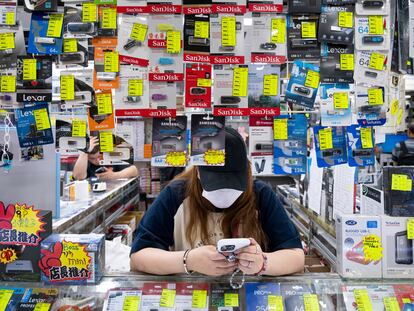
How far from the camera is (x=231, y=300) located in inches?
59.3

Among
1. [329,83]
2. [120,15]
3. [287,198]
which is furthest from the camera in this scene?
[287,198]

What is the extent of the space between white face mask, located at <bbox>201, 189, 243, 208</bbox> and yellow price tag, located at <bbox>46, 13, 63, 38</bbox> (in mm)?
919

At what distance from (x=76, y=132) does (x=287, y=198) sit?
2.33 metres

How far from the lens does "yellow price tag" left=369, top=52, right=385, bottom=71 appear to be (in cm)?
177

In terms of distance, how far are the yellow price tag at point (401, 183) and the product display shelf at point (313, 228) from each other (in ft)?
1.87

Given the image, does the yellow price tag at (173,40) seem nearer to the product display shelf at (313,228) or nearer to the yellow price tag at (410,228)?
the yellow price tag at (410,228)

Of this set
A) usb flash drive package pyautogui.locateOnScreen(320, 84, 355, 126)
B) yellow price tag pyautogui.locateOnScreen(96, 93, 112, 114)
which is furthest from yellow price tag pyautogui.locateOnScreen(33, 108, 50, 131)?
usb flash drive package pyautogui.locateOnScreen(320, 84, 355, 126)

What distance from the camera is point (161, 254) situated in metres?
1.61

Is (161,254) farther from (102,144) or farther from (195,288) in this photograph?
(102,144)

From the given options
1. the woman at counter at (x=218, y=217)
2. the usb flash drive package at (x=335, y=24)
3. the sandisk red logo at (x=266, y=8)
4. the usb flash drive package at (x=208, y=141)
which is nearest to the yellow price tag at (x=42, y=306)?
the woman at counter at (x=218, y=217)

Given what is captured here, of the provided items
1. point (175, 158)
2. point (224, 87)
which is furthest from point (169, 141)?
point (224, 87)

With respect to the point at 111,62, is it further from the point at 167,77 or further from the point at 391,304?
the point at 391,304

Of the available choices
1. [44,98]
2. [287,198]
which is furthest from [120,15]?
[287,198]

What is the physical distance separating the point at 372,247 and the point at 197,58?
42.0 inches
